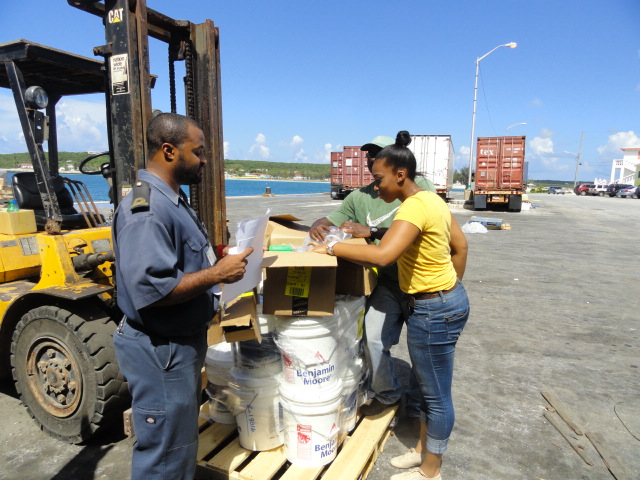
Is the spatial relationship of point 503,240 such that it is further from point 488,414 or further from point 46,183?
point 46,183

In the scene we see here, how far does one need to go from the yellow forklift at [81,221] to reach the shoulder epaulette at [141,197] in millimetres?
1244

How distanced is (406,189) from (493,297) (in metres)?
5.04

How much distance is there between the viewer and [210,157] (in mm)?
3545

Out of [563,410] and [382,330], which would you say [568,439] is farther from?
[382,330]

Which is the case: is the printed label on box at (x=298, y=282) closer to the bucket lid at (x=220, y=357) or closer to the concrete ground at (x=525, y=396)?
the bucket lid at (x=220, y=357)

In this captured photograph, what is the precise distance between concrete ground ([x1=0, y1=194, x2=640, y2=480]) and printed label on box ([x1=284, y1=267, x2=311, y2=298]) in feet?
4.45

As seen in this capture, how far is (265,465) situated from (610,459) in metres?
2.37

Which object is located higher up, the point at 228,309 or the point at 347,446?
the point at 228,309

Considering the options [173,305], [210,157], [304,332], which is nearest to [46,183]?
[210,157]

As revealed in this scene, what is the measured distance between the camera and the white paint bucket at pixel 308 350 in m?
2.43

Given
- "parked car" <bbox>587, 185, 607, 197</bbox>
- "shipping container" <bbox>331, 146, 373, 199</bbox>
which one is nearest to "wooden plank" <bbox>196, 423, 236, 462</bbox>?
"shipping container" <bbox>331, 146, 373, 199</bbox>

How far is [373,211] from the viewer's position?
130 inches

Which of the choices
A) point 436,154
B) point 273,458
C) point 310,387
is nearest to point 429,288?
point 310,387

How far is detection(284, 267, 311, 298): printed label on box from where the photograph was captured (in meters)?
2.43
